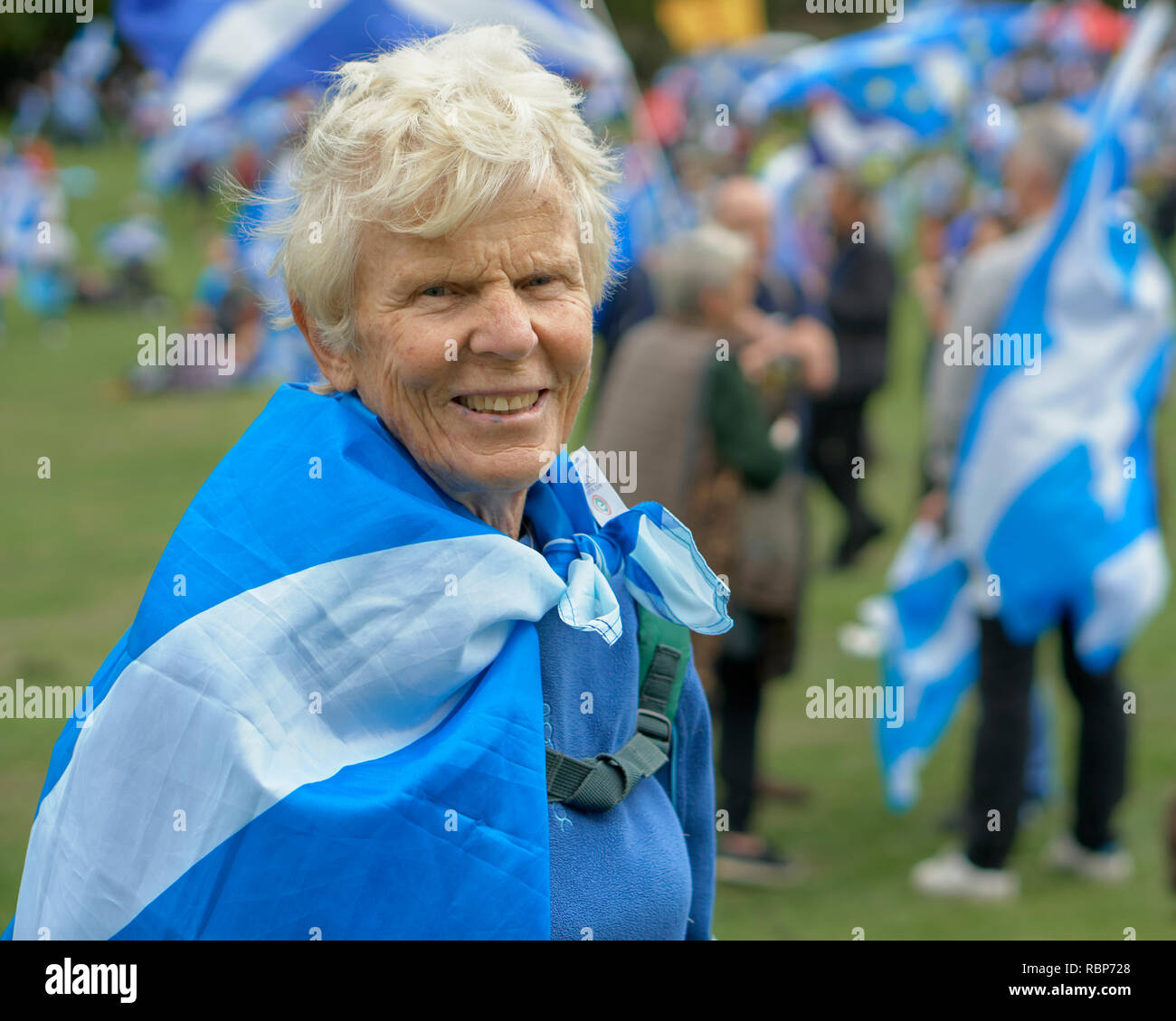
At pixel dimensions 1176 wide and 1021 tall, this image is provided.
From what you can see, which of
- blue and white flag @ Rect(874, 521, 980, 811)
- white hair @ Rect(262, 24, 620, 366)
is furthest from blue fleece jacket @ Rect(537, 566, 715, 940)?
blue and white flag @ Rect(874, 521, 980, 811)

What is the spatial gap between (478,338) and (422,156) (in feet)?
0.74

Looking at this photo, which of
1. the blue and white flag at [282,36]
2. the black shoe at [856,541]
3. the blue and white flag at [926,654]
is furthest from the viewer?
the black shoe at [856,541]

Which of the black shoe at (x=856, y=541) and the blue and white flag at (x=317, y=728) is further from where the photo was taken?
the black shoe at (x=856, y=541)

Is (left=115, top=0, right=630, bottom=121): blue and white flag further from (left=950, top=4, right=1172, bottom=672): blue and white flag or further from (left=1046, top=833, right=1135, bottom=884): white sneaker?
(left=1046, top=833, right=1135, bottom=884): white sneaker

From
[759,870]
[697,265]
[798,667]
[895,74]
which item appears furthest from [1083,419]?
[895,74]

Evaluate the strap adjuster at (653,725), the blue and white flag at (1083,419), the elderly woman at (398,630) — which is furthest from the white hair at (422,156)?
the blue and white flag at (1083,419)

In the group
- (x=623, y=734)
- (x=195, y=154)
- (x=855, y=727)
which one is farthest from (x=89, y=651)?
(x=195, y=154)

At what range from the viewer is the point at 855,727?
6527 mm

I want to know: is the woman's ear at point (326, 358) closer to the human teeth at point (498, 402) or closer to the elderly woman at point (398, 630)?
the elderly woman at point (398, 630)

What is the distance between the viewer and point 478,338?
1.78 m

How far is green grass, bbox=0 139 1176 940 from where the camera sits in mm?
4895

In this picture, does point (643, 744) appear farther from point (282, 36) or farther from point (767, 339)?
point (282, 36)

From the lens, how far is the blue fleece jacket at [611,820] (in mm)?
1830

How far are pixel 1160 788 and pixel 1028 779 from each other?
1.77ft
